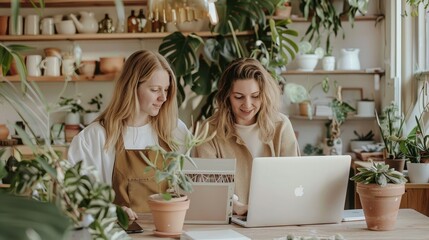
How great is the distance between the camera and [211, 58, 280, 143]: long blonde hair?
9.50 ft

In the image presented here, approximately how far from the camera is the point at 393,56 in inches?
203

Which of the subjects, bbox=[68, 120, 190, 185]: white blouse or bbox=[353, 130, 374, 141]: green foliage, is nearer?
bbox=[68, 120, 190, 185]: white blouse

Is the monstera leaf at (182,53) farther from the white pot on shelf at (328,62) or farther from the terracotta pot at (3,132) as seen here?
the terracotta pot at (3,132)

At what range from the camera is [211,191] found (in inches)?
92.2

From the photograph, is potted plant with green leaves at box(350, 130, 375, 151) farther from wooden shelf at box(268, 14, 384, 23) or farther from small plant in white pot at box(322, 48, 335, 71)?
wooden shelf at box(268, 14, 384, 23)

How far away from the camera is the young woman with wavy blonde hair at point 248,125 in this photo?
2.87m

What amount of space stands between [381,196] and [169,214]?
0.73m

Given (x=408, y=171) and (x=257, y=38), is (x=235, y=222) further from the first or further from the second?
(x=257, y=38)

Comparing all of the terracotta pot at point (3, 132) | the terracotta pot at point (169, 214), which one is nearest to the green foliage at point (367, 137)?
the terracotta pot at point (3, 132)

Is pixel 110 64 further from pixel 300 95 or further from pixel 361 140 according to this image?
pixel 361 140

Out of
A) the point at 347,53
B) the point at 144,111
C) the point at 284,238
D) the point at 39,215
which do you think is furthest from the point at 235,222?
the point at 347,53

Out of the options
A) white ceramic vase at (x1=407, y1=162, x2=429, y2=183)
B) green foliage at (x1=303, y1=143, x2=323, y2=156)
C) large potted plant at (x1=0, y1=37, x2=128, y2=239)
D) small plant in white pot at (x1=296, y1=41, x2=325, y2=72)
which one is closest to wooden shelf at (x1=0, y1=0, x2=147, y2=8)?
small plant in white pot at (x1=296, y1=41, x2=325, y2=72)

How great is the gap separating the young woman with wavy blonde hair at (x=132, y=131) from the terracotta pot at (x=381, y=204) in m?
0.82

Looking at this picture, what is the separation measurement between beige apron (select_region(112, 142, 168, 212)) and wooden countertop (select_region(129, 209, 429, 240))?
0.28m
